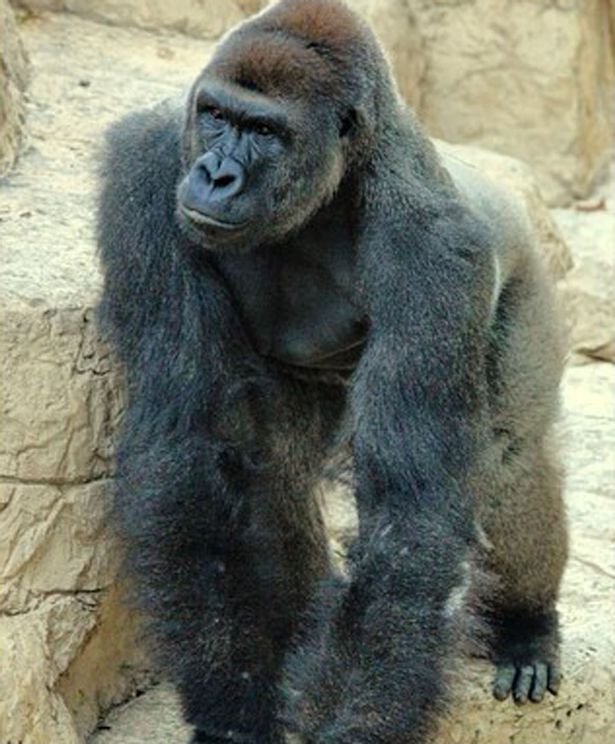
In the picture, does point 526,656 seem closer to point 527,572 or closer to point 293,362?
point 527,572

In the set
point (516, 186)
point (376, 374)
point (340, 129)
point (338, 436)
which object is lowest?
point (516, 186)

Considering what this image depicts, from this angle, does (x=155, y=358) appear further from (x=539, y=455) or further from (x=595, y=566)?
(x=595, y=566)

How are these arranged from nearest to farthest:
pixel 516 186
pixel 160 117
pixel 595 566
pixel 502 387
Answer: pixel 160 117 < pixel 502 387 < pixel 595 566 < pixel 516 186

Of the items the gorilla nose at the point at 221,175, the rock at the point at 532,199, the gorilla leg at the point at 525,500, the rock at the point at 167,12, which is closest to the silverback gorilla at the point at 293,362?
the gorilla nose at the point at 221,175

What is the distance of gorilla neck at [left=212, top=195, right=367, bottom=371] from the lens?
4.51 meters

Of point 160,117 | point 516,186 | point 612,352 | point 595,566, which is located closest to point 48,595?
point 160,117

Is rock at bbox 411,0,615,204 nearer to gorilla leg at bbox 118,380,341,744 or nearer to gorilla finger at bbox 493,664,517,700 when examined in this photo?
gorilla finger at bbox 493,664,517,700

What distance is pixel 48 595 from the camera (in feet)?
15.3

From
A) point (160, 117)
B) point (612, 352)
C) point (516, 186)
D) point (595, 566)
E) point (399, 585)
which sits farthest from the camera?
point (612, 352)

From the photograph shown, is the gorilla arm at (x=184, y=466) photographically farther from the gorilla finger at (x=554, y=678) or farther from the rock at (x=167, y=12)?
the rock at (x=167, y=12)

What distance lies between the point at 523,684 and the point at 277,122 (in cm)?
161

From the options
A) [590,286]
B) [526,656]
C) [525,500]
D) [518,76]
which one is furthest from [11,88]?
[518,76]

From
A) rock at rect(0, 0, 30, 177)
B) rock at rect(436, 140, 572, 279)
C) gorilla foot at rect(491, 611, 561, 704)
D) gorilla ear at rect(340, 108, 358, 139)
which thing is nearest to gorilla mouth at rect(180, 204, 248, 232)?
gorilla ear at rect(340, 108, 358, 139)

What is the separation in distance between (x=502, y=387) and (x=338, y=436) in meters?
0.45
